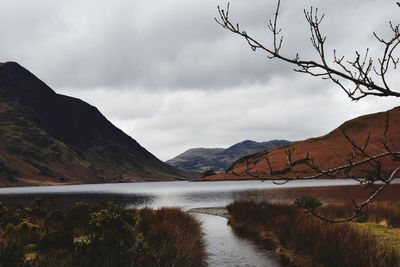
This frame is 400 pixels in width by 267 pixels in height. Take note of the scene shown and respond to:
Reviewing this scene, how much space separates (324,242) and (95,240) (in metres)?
7.09

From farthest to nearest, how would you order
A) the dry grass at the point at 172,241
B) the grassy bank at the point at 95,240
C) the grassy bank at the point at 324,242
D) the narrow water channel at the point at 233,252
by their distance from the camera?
the narrow water channel at the point at 233,252 → the grassy bank at the point at 324,242 → the dry grass at the point at 172,241 → the grassy bank at the point at 95,240

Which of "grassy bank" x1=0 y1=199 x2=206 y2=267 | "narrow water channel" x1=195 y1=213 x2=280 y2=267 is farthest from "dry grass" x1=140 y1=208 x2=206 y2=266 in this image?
"narrow water channel" x1=195 y1=213 x2=280 y2=267

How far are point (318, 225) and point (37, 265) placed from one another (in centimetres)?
→ 1068

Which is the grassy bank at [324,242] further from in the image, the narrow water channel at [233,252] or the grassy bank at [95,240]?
the grassy bank at [95,240]

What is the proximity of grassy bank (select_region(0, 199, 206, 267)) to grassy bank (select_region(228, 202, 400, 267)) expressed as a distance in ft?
12.0

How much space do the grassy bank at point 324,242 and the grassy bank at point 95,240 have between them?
3657 mm

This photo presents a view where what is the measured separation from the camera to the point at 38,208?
78.3 feet

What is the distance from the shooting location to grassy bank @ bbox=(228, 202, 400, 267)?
39.9 ft

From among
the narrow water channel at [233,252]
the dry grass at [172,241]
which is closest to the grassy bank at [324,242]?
the narrow water channel at [233,252]

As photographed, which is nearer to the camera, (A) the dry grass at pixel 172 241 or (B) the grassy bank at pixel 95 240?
(B) the grassy bank at pixel 95 240

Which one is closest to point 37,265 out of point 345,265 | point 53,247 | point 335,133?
point 53,247

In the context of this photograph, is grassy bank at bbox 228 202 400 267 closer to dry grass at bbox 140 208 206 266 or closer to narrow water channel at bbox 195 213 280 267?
narrow water channel at bbox 195 213 280 267

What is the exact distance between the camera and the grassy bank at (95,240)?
10008mm

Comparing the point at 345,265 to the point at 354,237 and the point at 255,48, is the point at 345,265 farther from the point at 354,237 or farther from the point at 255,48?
the point at 255,48
